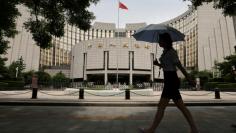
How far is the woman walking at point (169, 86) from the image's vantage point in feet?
16.0

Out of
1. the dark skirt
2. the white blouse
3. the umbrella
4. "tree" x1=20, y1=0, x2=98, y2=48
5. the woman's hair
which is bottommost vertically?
the dark skirt

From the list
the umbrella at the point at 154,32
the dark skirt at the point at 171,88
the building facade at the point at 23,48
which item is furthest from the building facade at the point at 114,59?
the dark skirt at the point at 171,88

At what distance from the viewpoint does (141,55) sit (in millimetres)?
93000

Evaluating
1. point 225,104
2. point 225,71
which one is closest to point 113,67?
point 225,71

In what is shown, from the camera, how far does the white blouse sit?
503 cm

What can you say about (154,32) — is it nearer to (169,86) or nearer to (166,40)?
(166,40)

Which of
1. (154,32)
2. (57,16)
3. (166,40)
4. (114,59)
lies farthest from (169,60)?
(114,59)

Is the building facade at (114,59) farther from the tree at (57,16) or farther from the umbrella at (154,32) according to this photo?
the umbrella at (154,32)

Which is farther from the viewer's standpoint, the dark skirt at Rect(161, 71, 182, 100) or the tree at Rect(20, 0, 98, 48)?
the tree at Rect(20, 0, 98, 48)

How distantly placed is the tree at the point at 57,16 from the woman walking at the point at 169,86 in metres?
8.14

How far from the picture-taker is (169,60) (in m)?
5.09

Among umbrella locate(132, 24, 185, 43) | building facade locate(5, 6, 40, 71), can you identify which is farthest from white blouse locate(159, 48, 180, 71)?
building facade locate(5, 6, 40, 71)

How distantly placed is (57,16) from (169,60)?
9775mm

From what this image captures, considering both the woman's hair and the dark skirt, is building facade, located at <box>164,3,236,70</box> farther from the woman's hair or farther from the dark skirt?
the dark skirt
